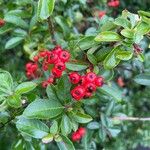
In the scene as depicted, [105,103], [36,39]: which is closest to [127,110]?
[105,103]

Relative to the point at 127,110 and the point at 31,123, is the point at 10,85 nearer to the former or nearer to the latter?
the point at 31,123

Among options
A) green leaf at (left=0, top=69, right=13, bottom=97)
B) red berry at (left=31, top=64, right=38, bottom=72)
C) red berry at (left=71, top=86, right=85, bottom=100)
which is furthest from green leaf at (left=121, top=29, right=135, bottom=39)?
red berry at (left=31, top=64, right=38, bottom=72)

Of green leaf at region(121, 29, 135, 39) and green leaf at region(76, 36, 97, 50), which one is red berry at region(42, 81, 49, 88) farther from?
green leaf at region(121, 29, 135, 39)

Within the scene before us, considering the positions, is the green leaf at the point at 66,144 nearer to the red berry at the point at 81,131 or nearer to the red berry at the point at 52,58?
the red berry at the point at 52,58

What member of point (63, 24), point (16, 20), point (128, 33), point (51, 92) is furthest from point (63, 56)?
point (63, 24)

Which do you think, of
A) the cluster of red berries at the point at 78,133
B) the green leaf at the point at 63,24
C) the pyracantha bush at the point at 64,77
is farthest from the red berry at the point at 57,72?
the green leaf at the point at 63,24

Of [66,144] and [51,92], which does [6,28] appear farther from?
[66,144]

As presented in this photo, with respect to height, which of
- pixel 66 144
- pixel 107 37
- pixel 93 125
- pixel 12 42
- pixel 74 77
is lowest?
pixel 93 125
